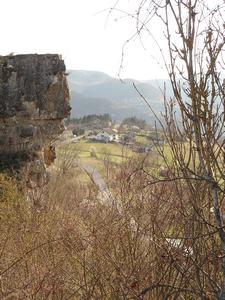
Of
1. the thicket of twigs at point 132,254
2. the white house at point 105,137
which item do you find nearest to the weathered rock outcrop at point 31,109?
the thicket of twigs at point 132,254

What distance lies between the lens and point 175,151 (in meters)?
3.05

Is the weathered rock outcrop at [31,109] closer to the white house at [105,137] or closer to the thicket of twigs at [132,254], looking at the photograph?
the thicket of twigs at [132,254]

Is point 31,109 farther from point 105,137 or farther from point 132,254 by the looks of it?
point 105,137

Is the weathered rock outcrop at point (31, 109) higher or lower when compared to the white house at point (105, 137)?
higher

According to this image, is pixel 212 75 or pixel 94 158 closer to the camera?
pixel 212 75

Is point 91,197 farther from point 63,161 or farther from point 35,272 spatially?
point 63,161

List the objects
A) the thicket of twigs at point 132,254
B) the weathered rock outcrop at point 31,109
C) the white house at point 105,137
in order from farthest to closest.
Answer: the white house at point 105,137, the weathered rock outcrop at point 31,109, the thicket of twigs at point 132,254

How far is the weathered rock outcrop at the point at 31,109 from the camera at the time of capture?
58.1ft

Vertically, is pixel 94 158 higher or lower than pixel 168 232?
lower

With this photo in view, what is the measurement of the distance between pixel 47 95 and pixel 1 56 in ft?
7.49

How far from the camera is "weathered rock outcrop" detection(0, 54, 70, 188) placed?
17.7 metres

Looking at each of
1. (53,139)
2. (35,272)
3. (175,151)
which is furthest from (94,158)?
(175,151)

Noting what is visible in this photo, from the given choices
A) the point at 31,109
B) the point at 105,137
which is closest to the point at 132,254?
the point at 31,109

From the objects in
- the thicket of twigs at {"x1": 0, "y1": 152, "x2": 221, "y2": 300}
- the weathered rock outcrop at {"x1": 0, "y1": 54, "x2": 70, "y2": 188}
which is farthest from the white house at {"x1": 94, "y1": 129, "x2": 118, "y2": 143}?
the thicket of twigs at {"x1": 0, "y1": 152, "x2": 221, "y2": 300}
